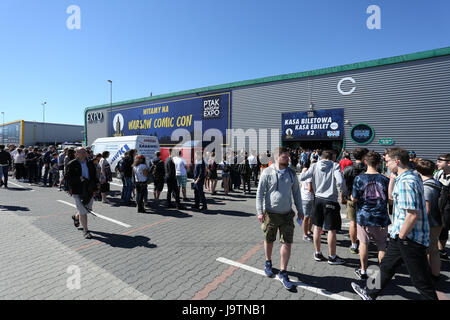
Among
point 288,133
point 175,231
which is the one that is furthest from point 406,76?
point 175,231

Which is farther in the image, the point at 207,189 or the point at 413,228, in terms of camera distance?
the point at 207,189

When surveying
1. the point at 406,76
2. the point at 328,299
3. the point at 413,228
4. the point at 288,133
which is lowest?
the point at 328,299

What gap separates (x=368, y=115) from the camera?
14984 millimetres

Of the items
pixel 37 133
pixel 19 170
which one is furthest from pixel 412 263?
pixel 37 133

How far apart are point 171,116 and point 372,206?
23.0m

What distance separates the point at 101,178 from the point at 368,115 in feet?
48.8

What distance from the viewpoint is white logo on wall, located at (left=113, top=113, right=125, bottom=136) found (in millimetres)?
29438

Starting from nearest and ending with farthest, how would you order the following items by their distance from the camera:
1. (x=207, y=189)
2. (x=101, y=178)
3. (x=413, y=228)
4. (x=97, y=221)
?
(x=413, y=228) → (x=97, y=221) → (x=101, y=178) → (x=207, y=189)

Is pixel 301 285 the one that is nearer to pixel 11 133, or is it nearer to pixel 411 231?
pixel 411 231

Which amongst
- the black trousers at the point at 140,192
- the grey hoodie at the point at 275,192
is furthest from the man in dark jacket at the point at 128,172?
the grey hoodie at the point at 275,192

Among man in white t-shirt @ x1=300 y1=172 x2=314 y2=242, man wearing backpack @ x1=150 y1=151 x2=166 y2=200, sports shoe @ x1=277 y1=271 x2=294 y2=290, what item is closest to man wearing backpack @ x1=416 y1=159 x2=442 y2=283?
man in white t-shirt @ x1=300 y1=172 x2=314 y2=242

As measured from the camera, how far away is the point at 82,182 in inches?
203

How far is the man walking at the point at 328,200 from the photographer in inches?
157

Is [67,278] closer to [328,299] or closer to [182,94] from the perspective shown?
[328,299]
